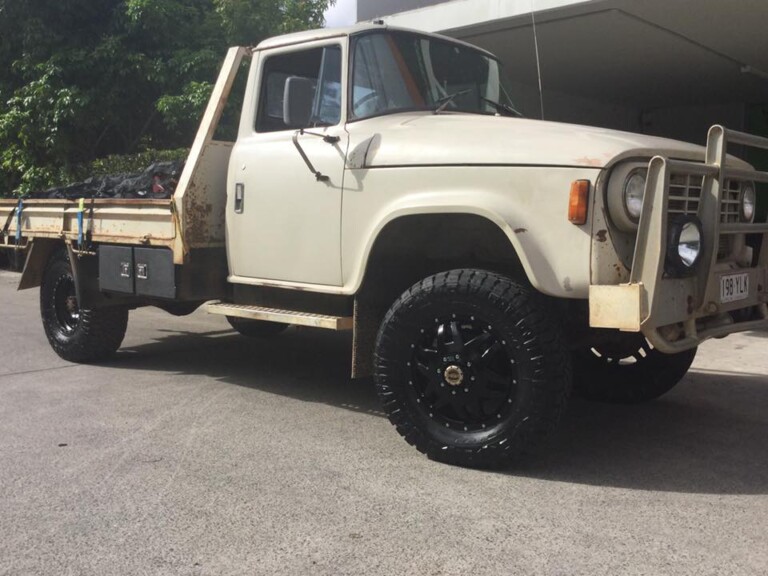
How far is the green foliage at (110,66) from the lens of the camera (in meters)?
11.4

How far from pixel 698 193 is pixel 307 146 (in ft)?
7.34

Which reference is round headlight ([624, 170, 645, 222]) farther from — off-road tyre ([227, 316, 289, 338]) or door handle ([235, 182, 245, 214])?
off-road tyre ([227, 316, 289, 338])

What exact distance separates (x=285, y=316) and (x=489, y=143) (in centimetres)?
171

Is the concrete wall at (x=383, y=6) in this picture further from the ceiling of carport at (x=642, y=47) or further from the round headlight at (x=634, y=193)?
the round headlight at (x=634, y=193)

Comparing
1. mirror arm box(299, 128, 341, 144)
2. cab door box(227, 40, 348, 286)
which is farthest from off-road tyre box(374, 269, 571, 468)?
mirror arm box(299, 128, 341, 144)

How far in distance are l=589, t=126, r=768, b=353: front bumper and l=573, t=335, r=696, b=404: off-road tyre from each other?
2.71 ft

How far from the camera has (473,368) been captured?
3.74 meters

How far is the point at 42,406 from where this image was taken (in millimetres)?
5055

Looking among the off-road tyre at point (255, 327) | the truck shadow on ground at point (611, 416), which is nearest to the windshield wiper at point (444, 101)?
the truck shadow on ground at point (611, 416)

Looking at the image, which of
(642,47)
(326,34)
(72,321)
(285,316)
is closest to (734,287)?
(285,316)

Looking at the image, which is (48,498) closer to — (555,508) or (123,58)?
(555,508)

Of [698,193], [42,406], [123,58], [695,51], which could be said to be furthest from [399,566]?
[123,58]

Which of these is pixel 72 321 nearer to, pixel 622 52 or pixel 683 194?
pixel 683 194

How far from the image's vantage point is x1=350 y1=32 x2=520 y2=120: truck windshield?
14.6ft
